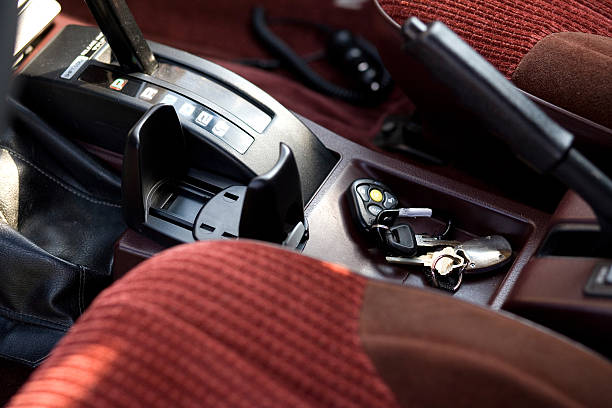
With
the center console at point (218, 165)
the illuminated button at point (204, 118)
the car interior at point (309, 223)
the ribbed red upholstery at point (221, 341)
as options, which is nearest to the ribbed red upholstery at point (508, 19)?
the car interior at point (309, 223)

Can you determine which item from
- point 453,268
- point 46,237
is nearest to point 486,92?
point 453,268

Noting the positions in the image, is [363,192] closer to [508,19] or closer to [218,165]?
[218,165]

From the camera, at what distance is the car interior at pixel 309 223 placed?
1.97ft

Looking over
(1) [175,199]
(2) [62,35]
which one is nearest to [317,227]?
(1) [175,199]

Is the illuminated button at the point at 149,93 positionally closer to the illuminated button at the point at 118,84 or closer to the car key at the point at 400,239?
the illuminated button at the point at 118,84

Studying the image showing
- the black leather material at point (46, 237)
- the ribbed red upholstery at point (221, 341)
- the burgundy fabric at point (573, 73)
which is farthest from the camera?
the black leather material at point (46, 237)

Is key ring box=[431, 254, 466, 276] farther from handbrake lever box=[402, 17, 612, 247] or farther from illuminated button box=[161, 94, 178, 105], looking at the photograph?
illuminated button box=[161, 94, 178, 105]

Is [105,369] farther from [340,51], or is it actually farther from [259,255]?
[340,51]

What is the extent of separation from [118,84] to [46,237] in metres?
0.27

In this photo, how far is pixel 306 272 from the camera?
0.67m

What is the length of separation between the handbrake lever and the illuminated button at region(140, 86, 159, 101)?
461 mm

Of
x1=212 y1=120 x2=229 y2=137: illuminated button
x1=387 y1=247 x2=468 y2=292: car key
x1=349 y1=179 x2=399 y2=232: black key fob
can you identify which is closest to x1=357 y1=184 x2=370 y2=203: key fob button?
x1=349 y1=179 x2=399 y2=232: black key fob

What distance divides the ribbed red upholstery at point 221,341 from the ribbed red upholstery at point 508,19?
46cm

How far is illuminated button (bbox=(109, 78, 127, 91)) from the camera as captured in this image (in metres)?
0.98
